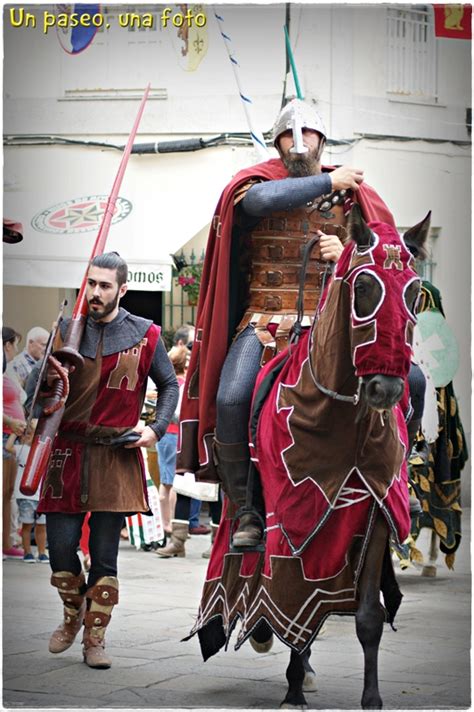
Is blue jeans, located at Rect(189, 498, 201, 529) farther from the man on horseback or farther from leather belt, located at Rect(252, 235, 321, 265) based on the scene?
leather belt, located at Rect(252, 235, 321, 265)

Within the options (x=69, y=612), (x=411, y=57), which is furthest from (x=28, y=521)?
(x=411, y=57)

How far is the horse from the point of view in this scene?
4.96m

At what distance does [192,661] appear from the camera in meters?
6.57

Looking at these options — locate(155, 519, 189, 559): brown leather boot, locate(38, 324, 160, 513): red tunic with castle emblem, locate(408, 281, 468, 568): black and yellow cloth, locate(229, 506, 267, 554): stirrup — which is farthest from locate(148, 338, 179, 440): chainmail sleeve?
locate(155, 519, 189, 559): brown leather boot

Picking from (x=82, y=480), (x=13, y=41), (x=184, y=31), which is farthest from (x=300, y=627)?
(x=184, y=31)

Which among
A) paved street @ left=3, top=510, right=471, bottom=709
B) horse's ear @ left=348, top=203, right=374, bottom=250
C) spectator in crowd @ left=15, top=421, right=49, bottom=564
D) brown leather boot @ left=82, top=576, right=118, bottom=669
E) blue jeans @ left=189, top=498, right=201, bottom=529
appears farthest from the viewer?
blue jeans @ left=189, top=498, right=201, bottom=529

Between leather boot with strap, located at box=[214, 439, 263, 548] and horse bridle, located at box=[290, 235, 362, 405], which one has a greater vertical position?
horse bridle, located at box=[290, 235, 362, 405]

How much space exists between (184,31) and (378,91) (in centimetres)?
211

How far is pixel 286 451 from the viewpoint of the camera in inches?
205

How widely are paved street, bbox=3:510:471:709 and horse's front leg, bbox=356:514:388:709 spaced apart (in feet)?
0.91

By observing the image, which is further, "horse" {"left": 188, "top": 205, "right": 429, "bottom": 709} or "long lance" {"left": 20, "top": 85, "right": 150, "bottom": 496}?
"long lance" {"left": 20, "top": 85, "right": 150, "bottom": 496}

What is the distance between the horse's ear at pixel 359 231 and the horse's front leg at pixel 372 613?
41.6 inches

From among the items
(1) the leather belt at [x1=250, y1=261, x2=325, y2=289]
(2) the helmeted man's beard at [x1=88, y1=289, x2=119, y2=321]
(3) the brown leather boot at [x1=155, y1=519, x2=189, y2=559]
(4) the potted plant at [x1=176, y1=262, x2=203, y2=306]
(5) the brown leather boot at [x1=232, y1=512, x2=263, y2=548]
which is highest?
(4) the potted plant at [x1=176, y1=262, x2=203, y2=306]

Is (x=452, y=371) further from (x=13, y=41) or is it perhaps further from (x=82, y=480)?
(x=13, y=41)
